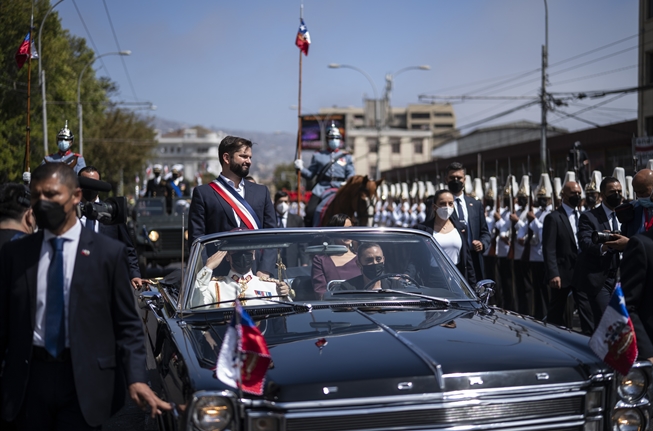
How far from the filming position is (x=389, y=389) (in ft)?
12.2

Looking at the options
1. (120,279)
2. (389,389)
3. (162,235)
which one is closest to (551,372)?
(389,389)

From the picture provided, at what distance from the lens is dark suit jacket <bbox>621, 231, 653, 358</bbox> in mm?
4938

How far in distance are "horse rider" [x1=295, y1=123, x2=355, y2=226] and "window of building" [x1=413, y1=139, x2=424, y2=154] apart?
372 feet

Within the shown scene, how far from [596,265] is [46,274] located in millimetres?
5721

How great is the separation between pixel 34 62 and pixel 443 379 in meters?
25.8

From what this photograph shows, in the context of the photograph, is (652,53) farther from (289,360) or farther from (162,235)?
(289,360)

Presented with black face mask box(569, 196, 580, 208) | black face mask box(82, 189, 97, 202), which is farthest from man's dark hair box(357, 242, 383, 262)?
black face mask box(569, 196, 580, 208)

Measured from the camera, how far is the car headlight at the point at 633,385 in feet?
13.4

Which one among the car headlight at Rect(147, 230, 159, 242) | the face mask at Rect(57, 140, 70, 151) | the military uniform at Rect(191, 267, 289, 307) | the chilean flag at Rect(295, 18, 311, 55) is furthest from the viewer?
the car headlight at Rect(147, 230, 159, 242)

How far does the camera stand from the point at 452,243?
887 cm

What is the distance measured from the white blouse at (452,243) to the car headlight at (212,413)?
544 cm

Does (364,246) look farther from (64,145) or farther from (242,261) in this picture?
(64,145)

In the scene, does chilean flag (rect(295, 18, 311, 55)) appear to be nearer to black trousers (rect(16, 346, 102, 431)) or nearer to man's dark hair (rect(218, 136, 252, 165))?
man's dark hair (rect(218, 136, 252, 165))

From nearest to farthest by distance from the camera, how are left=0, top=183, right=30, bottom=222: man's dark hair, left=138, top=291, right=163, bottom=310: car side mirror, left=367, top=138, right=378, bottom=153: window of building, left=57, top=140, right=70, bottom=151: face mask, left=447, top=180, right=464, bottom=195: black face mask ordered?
left=0, top=183, right=30, bottom=222: man's dark hair, left=138, top=291, right=163, bottom=310: car side mirror, left=447, top=180, right=464, bottom=195: black face mask, left=57, top=140, right=70, bottom=151: face mask, left=367, top=138, right=378, bottom=153: window of building
